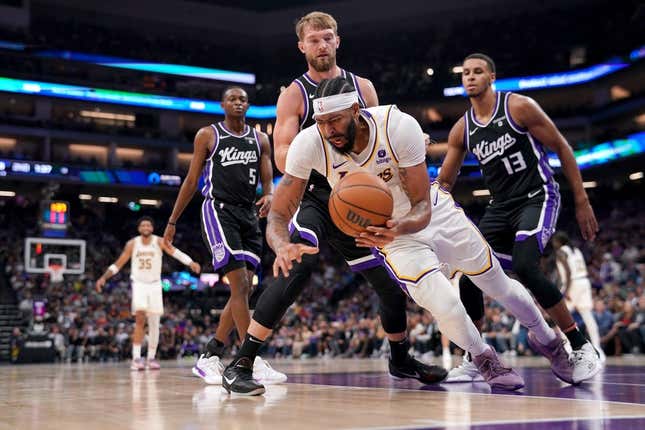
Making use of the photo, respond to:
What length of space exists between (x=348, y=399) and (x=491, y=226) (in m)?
1.99

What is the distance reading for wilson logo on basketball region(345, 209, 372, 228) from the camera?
3908 mm

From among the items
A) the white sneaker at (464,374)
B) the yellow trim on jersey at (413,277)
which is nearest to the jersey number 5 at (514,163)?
the white sneaker at (464,374)

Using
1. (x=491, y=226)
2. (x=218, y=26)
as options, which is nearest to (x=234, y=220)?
(x=491, y=226)

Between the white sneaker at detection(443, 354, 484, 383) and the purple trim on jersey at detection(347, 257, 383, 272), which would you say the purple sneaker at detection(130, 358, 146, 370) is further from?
the purple trim on jersey at detection(347, 257, 383, 272)

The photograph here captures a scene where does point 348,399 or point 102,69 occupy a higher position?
point 102,69

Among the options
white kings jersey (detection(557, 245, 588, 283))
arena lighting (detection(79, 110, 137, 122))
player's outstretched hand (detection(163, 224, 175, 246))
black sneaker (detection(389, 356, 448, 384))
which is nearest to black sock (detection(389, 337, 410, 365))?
black sneaker (detection(389, 356, 448, 384))

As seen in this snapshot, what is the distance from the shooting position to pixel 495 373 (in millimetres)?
4863

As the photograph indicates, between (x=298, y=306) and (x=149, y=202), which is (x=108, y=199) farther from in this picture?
(x=298, y=306)

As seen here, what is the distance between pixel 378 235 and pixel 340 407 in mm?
875

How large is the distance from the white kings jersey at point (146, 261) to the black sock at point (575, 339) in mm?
6533

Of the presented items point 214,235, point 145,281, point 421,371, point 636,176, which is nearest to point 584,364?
point 421,371

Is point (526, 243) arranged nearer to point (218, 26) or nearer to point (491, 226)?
point (491, 226)

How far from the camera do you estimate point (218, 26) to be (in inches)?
1628

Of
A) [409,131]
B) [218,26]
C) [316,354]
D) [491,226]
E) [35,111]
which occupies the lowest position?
[316,354]
